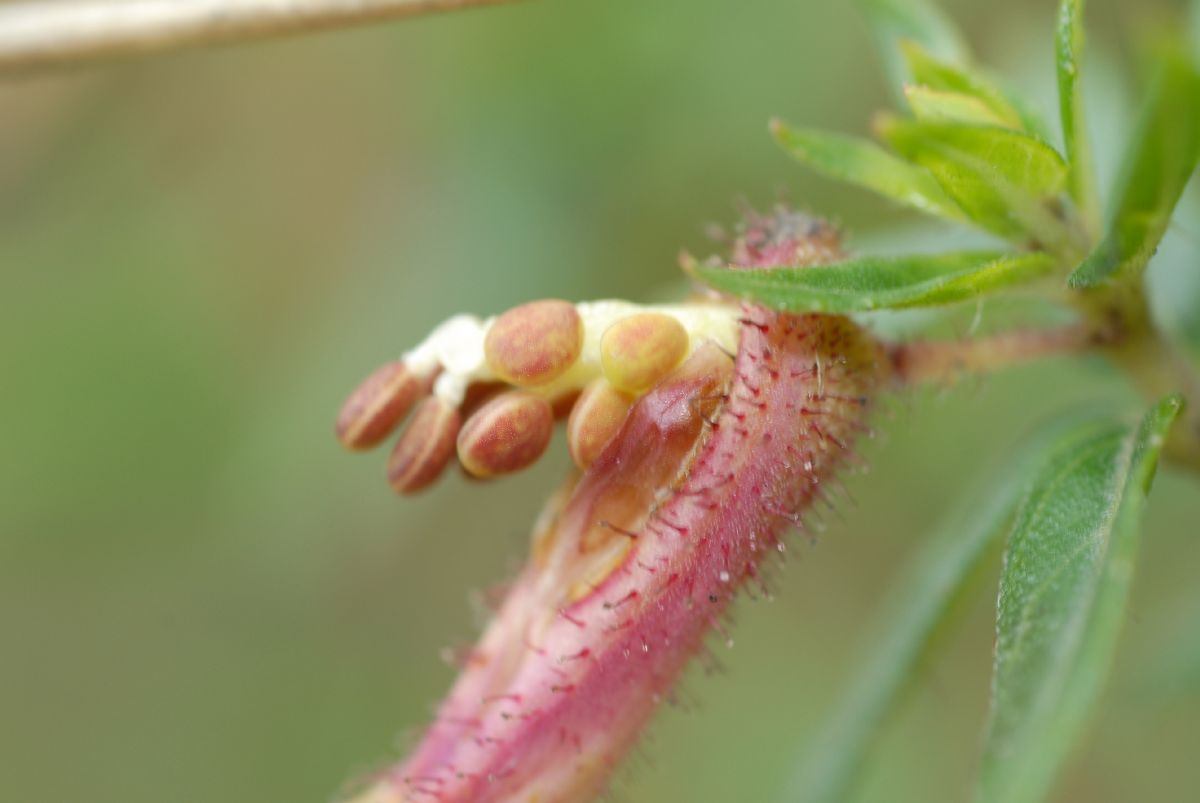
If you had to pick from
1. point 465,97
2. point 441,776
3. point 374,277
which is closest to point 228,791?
point 374,277

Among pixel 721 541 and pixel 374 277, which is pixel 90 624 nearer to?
pixel 374 277

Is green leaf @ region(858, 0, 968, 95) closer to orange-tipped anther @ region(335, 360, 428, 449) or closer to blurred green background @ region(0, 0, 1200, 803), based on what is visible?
blurred green background @ region(0, 0, 1200, 803)

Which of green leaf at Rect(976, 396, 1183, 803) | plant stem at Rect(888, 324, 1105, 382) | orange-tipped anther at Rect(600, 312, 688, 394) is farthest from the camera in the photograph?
plant stem at Rect(888, 324, 1105, 382)

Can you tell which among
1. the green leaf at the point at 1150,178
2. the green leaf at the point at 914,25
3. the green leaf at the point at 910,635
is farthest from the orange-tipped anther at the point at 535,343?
the green leaf at the point at 914,25

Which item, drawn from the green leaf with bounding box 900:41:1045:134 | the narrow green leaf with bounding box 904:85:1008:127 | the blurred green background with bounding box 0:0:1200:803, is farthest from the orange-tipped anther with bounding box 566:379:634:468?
the blurred green background with bounding box 0:0:1200:803

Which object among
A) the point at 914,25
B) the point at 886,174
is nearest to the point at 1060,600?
the point at 886,174

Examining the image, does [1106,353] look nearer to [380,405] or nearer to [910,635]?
[910,635]
